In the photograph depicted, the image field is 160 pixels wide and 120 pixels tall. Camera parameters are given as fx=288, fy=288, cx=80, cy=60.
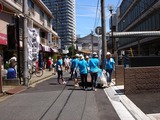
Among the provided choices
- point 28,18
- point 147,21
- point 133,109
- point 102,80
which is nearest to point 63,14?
point 147,21

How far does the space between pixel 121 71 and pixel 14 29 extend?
6.35 metres

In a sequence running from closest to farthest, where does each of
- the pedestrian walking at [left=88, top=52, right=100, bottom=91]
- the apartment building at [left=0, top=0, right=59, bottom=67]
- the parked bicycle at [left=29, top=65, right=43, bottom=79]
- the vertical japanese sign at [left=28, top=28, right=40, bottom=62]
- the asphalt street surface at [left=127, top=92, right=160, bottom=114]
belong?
the asphalt street surface at [left=127, top=92, right=160, bottom=114]
the pedestrian walking at [left=88, top=52, right=100, bottom=91]
the vertical japanese sign at [left=28, top=28, right=40, bottom=62]
the parked bicycle at [left=29, top=65, right=43, bottom=79]
the apartment building at [left=0, top=0, right=59, bottom=67]

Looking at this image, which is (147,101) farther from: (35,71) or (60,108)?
(35,71)

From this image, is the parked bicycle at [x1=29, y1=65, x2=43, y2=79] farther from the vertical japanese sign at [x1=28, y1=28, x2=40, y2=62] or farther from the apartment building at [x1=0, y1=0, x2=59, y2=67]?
the vertical japanese sign at [x1=28, y1=28, x2=40, y2=62]

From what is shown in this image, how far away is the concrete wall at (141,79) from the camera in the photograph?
1097cm

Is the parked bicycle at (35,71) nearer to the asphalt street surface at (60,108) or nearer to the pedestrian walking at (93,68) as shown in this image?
the pedestrian walking at (93,68)

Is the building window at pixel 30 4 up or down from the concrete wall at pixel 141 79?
up

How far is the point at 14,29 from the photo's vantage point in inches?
632

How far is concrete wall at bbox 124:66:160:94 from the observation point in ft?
36.0

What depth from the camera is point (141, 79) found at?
11031 mm

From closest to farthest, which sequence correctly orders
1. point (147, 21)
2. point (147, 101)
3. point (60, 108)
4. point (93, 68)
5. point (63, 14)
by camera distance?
point (60, 108), point (147, 101), point (93, 68), point (147, 21), point (63, 14)

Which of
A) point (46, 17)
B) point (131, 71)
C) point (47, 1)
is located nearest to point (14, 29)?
point (131, 71)

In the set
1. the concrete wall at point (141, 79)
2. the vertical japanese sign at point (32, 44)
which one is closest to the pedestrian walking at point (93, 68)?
the concrete wall at point (141, 79)

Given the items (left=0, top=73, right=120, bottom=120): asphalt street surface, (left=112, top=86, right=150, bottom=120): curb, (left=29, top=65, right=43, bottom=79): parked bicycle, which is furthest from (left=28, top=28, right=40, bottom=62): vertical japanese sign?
(left=112, top=86, right=150, bottom=120): curb
